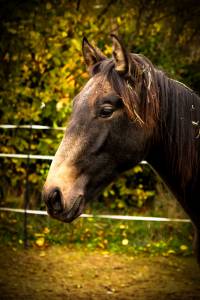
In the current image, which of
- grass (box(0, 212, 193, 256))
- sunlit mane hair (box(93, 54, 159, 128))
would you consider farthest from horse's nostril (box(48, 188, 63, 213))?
grass (box(0, 212, 193, 256))

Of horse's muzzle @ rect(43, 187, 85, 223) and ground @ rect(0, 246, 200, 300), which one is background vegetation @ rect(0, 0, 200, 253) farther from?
horse's muzzle @ rect(43, 187, 85, 223)

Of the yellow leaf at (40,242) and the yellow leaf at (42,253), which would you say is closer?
the yellow leaf at (42,253)

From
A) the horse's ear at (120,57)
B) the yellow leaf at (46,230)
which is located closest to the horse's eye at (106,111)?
the horse's ear at (120,57)

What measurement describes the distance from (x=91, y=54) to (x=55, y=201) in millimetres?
1019

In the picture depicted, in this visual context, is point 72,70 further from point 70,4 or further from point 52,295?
point 52,295

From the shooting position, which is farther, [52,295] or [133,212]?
[133,212]

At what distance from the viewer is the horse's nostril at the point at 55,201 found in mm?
1930

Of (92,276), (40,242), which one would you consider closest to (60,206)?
(92,276)

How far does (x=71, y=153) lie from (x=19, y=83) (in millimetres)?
3794

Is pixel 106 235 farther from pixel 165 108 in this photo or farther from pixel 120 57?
pixel 120 57

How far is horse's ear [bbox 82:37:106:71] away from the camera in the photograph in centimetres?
238

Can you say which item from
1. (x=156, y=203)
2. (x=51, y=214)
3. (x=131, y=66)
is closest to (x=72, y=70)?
(x=156, y=203)

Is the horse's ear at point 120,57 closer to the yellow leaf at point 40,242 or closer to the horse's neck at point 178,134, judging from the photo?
the horse's neck at point 178,134

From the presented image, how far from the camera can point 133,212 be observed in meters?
6.14
